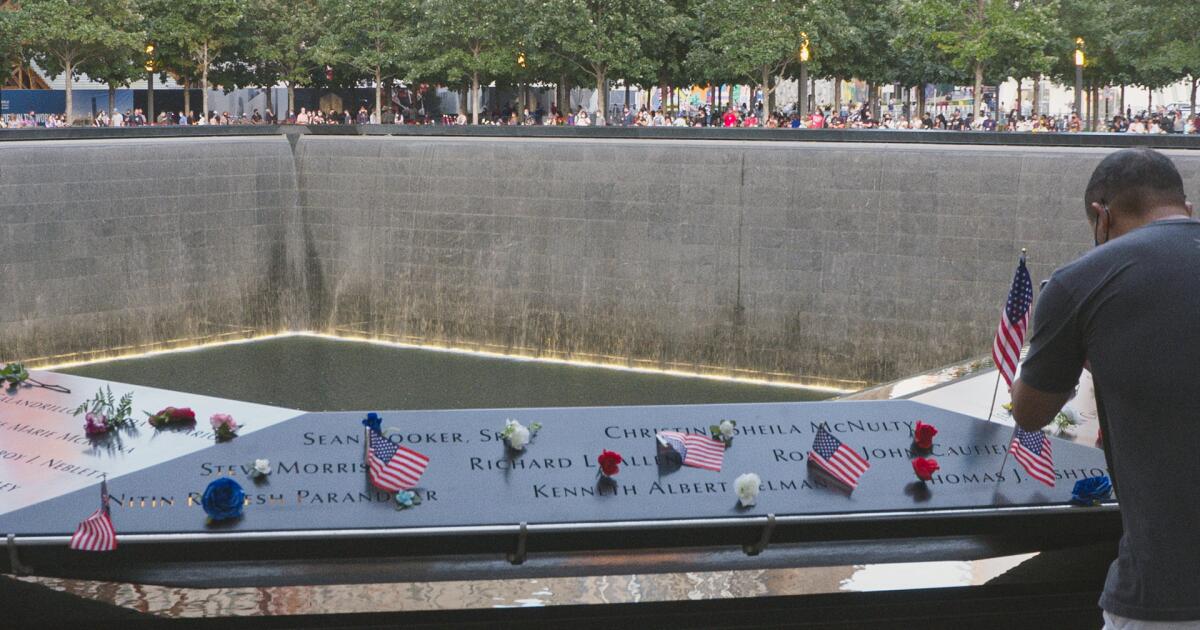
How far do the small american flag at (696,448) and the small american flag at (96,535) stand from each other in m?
2.02

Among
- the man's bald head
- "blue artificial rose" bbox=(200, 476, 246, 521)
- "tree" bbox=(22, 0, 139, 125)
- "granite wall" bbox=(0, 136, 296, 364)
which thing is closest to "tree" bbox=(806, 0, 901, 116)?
"granite wall" bbox=(0, 136, 296, 364)

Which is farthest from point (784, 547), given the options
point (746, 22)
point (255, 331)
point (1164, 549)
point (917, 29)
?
point (746, 22)

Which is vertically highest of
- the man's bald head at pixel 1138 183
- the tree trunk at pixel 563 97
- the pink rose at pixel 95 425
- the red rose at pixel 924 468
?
the tree trunk at pixel 563 97

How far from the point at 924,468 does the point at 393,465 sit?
6.34 feet

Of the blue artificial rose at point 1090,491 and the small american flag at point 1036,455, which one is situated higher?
the small american flag at point 1036,455

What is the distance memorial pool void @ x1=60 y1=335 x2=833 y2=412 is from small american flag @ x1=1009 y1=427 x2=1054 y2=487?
40.1 feet

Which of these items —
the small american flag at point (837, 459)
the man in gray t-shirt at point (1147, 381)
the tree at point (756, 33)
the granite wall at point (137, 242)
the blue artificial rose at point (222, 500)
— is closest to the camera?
the man in gray t-shirt at point (1147, 381)

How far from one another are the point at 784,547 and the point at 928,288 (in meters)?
13.5

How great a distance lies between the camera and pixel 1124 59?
33312 mm

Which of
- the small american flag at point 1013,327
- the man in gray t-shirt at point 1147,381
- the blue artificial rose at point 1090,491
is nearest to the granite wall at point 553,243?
the small american flag at point 1013,327

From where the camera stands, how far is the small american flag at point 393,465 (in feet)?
15.6

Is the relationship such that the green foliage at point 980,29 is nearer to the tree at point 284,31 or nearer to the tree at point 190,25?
the tree at point 284,31

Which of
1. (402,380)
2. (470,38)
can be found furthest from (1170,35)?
(402,380)

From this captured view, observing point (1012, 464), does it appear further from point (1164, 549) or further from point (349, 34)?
point (349, 34)
